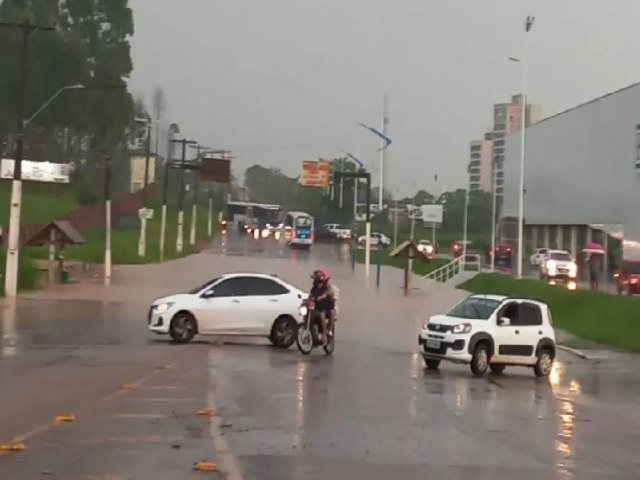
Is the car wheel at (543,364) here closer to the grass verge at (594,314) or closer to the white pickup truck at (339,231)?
the grass verge at (594,314)

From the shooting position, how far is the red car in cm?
5541

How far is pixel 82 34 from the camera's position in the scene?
357 feet

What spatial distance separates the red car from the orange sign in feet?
112

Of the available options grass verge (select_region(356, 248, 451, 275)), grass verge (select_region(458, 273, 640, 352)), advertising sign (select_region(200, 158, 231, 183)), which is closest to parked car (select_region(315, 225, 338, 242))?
grass verge (select_region(356, 248, 451, 275))

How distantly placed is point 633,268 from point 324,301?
1307 inches

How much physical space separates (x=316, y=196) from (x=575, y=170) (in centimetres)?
8969

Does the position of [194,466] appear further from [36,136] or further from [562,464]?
[36,136]

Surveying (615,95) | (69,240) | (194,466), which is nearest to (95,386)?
(194,466)

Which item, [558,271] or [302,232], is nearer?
[558,271]

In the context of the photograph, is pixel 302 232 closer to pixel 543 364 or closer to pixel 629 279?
pixel 629 279

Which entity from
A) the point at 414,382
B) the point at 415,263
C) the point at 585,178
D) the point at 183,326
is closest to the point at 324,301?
the point at 183,326

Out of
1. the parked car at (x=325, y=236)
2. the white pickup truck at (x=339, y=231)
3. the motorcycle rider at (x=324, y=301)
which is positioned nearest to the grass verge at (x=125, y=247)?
the white pickup truck at (x=339, y=231)

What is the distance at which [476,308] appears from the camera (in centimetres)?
2777

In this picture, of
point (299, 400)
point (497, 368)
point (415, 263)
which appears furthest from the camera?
point (415, 263)
